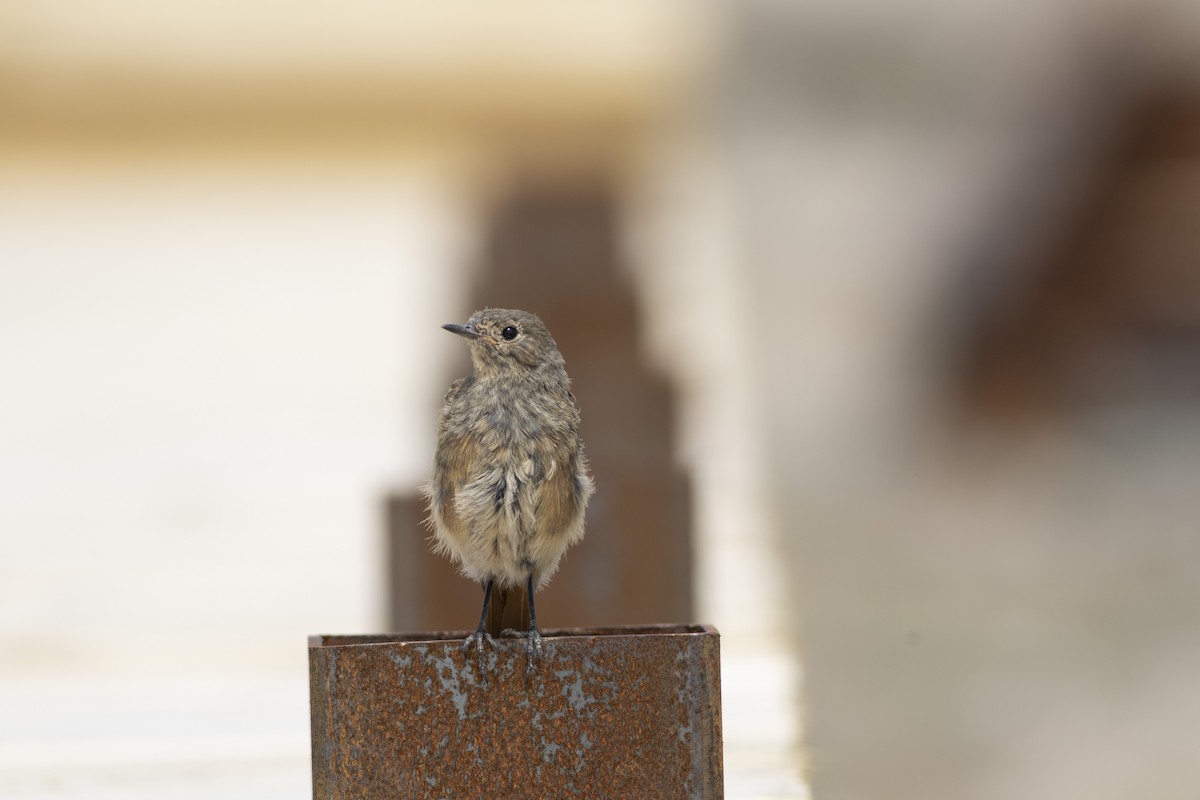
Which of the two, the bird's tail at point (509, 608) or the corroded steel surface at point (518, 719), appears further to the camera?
the bird's tail at point (509, 608)

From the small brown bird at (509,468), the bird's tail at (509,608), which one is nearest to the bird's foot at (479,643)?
the small brown bird at (509,468)

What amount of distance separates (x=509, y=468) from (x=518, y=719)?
719mm

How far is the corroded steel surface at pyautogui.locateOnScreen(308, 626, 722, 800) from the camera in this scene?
9.45 feet

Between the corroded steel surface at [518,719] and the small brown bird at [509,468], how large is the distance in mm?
421

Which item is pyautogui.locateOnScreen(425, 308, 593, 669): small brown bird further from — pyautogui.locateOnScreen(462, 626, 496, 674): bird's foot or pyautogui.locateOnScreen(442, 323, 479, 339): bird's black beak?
pyautogui.locateOnScreen(462, 626, 496, 674): bird's foot

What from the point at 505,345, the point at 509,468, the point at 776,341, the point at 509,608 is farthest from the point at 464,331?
the point at 776,341

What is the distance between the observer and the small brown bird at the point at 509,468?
351 centimetres

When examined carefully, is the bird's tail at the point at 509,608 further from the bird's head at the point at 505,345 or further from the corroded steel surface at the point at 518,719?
the corroded steel surface at the point at 518,719

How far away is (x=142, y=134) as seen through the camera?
1018cm

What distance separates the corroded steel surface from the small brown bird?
421 millimetres

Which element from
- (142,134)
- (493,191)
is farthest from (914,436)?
(142,134)

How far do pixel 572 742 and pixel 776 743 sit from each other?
2577 mm

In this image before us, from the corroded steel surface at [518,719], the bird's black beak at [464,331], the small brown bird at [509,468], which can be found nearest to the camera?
the corroded steel surface at [518,719]

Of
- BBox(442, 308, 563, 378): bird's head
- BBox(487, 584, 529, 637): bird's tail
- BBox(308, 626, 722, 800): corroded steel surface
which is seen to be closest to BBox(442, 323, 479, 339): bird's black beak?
BBox(442, 308, 563, 378): bird's head
